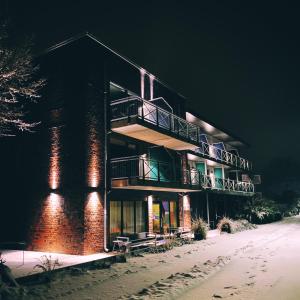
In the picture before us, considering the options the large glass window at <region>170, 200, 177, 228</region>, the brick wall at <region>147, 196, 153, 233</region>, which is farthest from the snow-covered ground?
the large glass window at <region>170, 200, 177, 228</region>

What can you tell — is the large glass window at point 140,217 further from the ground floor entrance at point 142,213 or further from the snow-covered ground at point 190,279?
the snow-covered ground at point 190,279

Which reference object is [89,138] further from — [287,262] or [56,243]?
[287,262]

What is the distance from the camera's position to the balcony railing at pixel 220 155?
2542cm

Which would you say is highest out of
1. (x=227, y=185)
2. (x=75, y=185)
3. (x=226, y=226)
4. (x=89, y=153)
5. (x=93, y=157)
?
(x=89, y=153)

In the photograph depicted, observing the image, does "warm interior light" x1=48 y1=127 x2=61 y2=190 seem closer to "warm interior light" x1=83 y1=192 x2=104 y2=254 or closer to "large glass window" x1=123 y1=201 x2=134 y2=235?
"warm interior light" x1=83 y1=192 x2=104 y2=254

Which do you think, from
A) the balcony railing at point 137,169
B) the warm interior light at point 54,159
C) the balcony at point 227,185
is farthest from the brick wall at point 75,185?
the balcony at point 227,185

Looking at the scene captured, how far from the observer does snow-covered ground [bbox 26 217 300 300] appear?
712 cm

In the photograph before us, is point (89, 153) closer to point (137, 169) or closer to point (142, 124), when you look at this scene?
point (142, 124)

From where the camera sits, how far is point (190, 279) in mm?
8344

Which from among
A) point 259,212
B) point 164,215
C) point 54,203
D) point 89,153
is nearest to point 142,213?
point 164,215

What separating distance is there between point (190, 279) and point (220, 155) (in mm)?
22181

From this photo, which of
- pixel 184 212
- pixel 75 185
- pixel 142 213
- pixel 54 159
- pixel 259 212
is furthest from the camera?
pixel 259 212

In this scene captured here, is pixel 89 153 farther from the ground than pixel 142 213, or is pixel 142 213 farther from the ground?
pixel 89 153

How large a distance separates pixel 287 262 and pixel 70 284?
7243mm
